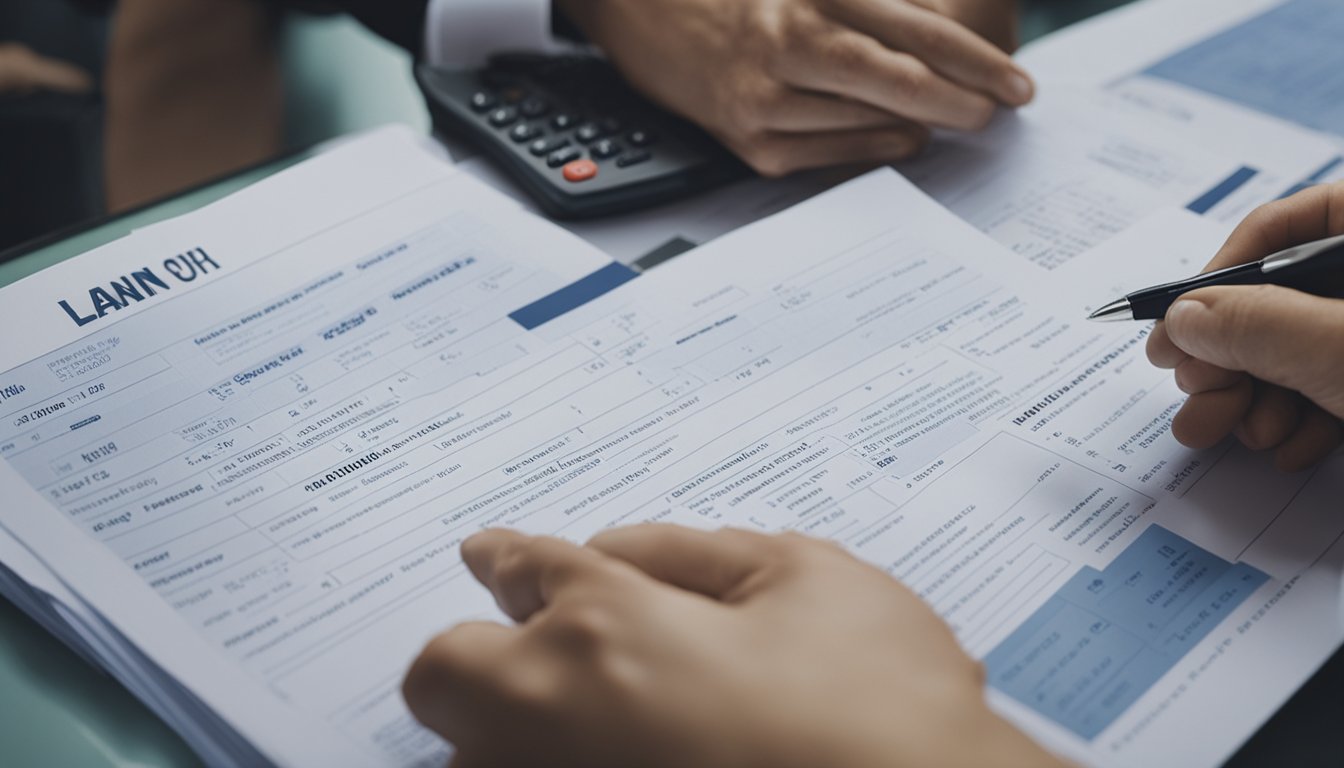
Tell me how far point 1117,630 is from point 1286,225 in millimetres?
214

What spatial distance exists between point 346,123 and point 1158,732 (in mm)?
749

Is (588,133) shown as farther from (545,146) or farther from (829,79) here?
(829,79)

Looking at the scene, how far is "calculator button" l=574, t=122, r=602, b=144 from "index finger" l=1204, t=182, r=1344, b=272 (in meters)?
0.32

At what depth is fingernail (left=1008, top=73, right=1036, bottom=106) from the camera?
24.2 inches

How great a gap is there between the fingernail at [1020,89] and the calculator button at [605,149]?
227mm

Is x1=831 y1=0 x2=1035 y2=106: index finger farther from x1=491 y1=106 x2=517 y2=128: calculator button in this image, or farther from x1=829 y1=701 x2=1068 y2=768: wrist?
x1=829 y1=701 x2=1068 y2=768: wrist

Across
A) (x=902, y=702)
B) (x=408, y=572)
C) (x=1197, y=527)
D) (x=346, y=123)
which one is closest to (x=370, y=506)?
(x=408, y=572)

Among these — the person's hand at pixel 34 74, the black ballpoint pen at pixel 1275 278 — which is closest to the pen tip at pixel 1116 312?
the black ballpoint pen at pixel 1275 278

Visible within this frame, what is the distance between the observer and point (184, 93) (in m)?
0.92

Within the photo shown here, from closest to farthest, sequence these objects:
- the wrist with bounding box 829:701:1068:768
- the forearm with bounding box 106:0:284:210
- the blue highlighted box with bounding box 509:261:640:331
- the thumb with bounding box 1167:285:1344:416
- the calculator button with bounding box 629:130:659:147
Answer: the wrist with bounding box 829:701:1068:768
the thumb with bounding box 1167:285:1344:416
the blue highlighted box with bounding box 509:261:640:331
the calculator button with bounding box 629:130:659:147
the forearm with bounding box 106:0:284:210

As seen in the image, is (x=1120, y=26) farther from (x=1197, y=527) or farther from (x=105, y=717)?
(x=105, y=717)

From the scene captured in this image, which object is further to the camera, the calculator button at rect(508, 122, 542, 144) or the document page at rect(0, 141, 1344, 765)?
the calculator button at rect(508, 122, 542, 144)

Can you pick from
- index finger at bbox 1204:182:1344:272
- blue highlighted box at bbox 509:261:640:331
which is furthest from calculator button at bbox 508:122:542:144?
index finger at bbox 1204:182:1344:272

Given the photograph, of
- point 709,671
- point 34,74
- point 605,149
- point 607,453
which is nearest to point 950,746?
point 709,671
